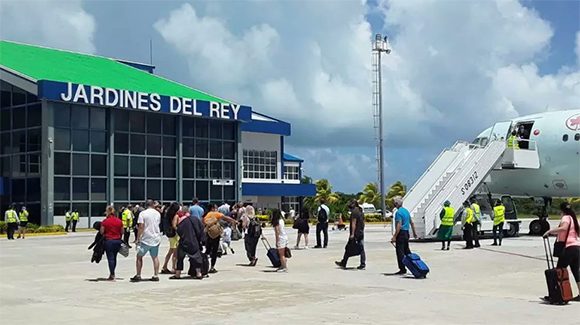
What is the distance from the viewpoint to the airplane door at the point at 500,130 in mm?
31514

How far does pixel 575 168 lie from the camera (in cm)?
2970

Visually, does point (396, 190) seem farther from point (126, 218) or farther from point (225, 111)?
point (126, 218)

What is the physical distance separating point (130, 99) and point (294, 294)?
122ft

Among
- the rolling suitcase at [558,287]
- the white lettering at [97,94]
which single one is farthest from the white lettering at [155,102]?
the rolling suitcase at [558,287]

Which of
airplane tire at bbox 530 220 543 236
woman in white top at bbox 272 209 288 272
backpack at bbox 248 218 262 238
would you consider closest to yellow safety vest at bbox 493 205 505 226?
airplane tire at bbox 530 220 543 236

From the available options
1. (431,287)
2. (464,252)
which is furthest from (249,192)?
(431,287)

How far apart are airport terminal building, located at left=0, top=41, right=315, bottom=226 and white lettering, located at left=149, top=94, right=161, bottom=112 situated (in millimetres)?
66

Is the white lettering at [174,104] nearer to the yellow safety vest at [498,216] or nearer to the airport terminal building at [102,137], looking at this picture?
the airport terminal building at [102,137]

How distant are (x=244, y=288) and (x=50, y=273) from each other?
579 centimetres

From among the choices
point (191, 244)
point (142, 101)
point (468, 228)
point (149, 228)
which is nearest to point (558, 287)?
point (191, 244)

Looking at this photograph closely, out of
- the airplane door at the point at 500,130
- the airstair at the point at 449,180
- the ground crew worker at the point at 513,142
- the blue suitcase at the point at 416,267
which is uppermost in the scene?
the airplane door at the point at 500,130

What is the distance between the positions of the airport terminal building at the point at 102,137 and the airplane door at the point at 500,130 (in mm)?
24816

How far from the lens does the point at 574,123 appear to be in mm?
29406

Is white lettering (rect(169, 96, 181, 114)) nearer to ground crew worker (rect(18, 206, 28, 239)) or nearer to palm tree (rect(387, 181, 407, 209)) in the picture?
ground crew worker (rect(18, 206, 28, 239))
